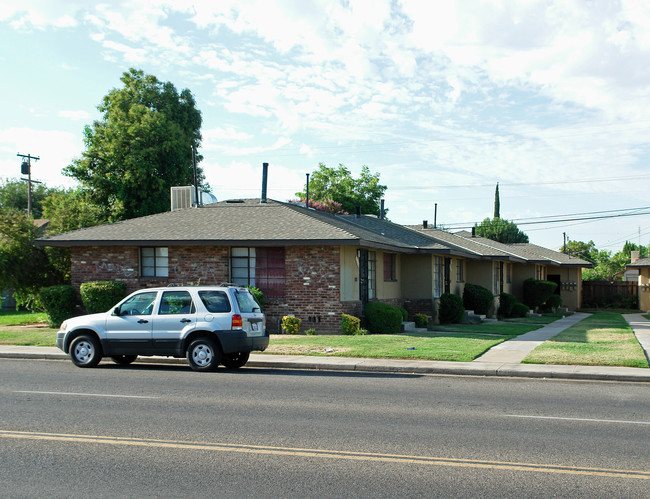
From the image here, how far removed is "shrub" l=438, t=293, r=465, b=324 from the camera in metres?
28.5

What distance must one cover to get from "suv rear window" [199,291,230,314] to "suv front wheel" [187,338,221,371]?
650 millimetres

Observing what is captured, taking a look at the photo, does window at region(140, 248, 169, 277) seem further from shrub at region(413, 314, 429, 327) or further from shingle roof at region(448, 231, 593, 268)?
shingle roof at region(448, 231, 593, 268)

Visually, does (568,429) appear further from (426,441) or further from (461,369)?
(461,369)

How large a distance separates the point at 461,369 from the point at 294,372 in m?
3.53

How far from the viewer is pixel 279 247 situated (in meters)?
22.4

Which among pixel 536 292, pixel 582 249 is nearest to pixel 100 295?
pixel 536 292

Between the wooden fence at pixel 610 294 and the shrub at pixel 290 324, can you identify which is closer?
the shrub at pixel 290 324

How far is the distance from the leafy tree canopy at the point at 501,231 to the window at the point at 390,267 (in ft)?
153

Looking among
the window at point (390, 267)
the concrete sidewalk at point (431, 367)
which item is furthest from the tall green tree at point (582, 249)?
the concrete sidewalk at point (431, 367)

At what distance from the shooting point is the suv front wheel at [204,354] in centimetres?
1405

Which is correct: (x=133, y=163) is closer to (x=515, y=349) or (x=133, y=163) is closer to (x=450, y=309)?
(x=450, y=309)

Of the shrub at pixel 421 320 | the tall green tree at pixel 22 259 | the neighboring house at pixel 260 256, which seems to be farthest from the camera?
the shrub at pixel 421 320

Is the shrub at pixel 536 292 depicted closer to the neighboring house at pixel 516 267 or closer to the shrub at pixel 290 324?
the neighboring house at pixel 516 267

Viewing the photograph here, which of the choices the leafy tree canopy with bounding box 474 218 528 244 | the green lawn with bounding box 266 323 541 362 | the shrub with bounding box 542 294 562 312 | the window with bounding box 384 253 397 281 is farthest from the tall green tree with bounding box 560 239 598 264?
the green lawn with bounding box 266 323 541 362
